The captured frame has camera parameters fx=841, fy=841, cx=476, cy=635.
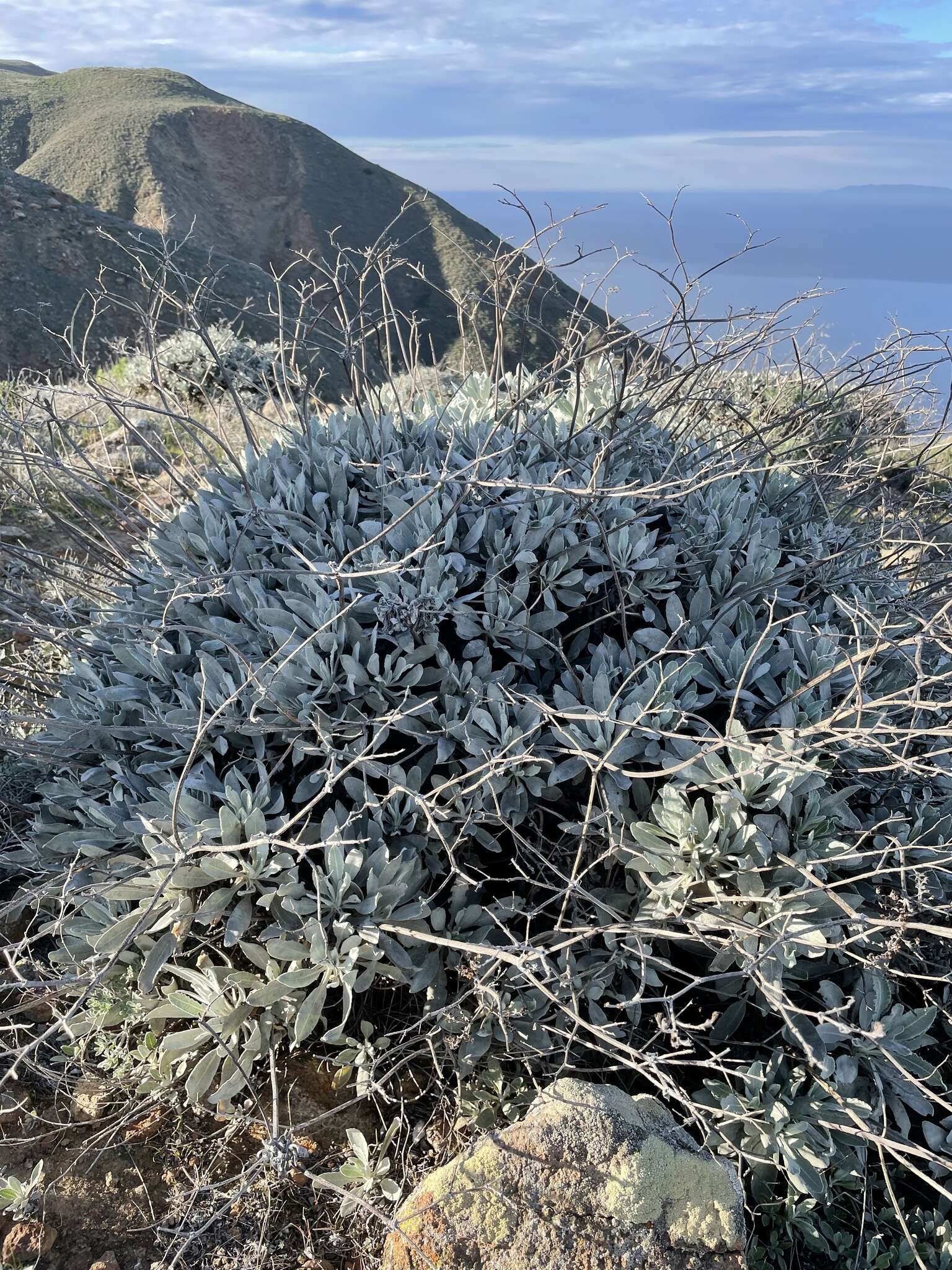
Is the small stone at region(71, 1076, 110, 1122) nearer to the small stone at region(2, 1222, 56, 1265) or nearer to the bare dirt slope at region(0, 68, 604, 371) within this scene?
the small stone at region(2, 1222, 56, 1265)

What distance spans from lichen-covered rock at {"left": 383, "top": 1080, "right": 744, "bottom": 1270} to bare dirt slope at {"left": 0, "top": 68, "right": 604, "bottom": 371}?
42.2 m

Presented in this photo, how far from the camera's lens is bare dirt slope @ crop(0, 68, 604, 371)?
44.9m

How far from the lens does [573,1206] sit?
1.67m

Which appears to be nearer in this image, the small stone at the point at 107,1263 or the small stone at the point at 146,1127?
the small stone at the point at 107,1263

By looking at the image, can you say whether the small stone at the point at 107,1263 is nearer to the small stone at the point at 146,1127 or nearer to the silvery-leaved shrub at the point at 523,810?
the small stone at the point at 146,1127

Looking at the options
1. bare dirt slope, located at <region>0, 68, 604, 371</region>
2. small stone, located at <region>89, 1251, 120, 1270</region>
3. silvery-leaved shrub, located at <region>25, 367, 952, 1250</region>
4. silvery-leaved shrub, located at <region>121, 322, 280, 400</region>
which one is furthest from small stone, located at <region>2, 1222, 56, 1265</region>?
bare dirt slope, located at <region>0, 68, 604, 371</region>

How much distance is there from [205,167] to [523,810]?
60.0 m

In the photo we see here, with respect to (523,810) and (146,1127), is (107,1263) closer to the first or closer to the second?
(146,1127)

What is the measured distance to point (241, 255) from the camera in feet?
163

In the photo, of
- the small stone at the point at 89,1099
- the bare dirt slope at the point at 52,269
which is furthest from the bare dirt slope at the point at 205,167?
the small stone at the point at 89,1099

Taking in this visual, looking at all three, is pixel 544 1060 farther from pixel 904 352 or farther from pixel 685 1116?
pixel 904 352

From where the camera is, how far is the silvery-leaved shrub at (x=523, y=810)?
78.4 inches

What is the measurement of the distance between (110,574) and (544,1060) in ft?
7.41

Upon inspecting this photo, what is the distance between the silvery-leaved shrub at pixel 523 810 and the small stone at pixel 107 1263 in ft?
1.19
